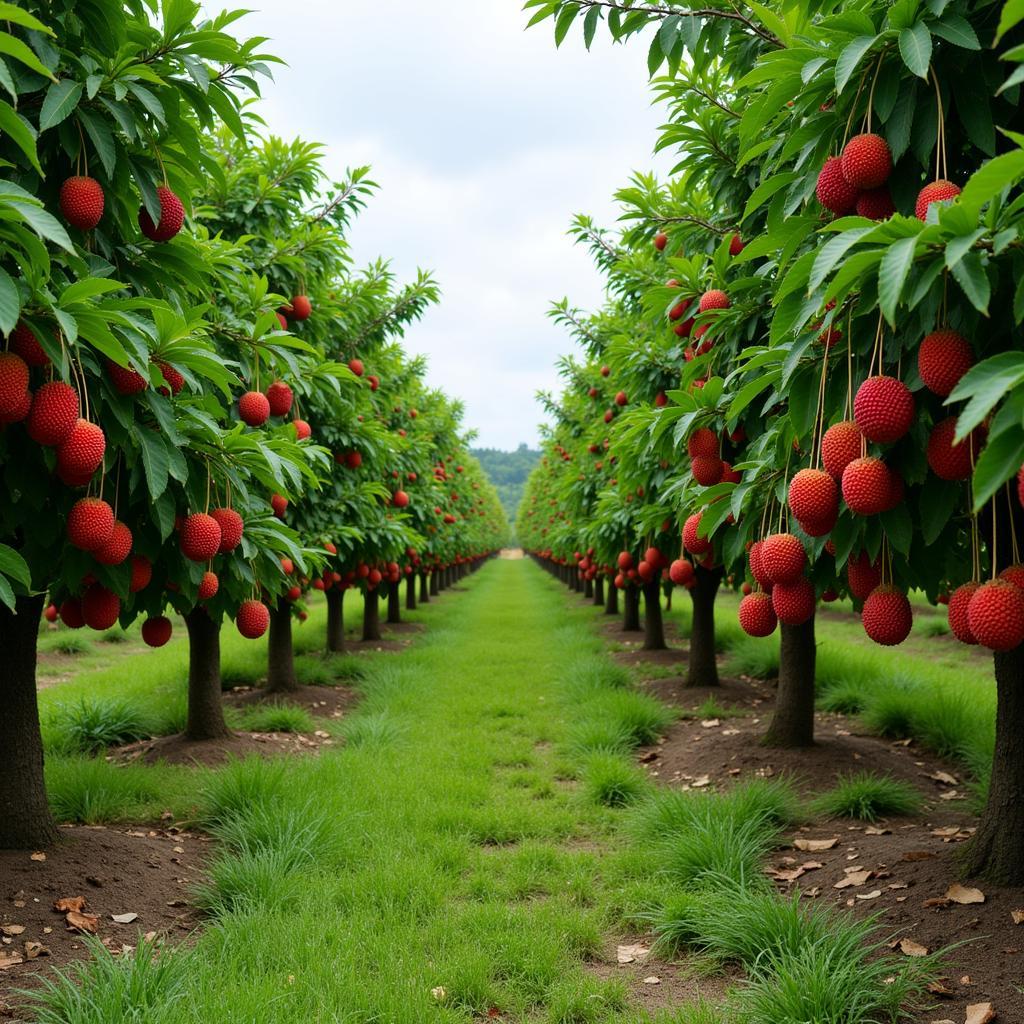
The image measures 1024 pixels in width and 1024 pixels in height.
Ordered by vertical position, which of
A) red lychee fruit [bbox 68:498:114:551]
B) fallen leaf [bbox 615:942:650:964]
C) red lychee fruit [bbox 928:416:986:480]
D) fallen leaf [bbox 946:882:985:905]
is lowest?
fallen leaf [bbox 615:942:650:964]

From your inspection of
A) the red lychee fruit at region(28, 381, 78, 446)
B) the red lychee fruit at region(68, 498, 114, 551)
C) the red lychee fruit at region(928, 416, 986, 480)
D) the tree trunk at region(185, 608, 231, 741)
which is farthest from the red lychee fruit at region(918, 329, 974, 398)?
the tree trunk at region(185, 608, 231, 741)

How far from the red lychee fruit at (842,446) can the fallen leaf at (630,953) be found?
2.62 meters

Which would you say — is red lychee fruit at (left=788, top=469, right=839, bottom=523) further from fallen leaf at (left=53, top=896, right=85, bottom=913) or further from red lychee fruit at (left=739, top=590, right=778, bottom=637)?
fallen leaf at (left=53, top=896, right=85, bottom=913)

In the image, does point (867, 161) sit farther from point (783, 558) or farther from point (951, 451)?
point (783, 558)

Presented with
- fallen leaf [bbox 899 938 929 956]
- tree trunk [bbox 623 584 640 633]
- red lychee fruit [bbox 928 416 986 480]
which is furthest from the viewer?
tree trunk [bbox 623 584 640 633]

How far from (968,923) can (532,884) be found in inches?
79.6

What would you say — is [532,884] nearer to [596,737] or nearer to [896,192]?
[596,737]

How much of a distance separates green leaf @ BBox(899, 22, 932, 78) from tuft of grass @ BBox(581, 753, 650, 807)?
15.1 ft

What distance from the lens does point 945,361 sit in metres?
1.65

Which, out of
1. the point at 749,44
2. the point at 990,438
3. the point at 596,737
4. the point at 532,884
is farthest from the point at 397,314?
the point at 990,438

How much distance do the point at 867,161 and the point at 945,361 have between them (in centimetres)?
73

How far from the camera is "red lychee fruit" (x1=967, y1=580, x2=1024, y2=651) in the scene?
1498 millimetres

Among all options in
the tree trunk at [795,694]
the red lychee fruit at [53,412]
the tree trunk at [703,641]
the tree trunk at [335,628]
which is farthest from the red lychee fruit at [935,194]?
the tree trunk at [335,628]

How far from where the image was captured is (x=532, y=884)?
423 centimetres
